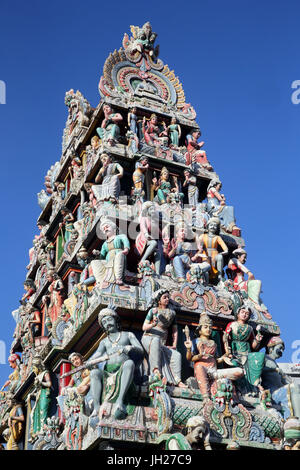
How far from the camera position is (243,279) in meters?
23.2

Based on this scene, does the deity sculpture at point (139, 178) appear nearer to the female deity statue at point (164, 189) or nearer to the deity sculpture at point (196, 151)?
the female deity statue at point (164, 189)

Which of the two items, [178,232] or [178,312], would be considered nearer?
[178,312]

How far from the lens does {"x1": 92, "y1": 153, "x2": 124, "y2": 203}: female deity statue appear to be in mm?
23188

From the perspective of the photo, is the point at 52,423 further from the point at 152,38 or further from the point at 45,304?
the point at 152,38

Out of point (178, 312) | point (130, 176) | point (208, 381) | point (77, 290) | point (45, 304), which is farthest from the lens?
point (45, 304)

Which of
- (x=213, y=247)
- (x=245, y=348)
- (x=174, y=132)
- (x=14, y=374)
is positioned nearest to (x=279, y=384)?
(x=245, y=348)

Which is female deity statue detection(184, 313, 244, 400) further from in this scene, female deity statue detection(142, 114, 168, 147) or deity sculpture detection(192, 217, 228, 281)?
female deity statue detection(142, 114, 168, 147)

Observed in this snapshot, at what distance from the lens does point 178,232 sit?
73.7 feet

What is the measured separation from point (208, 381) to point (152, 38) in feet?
57.4

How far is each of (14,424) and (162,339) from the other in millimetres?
10348

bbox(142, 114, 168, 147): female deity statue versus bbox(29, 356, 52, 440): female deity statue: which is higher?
bbox(142, 114, 168, 147): female deity statue

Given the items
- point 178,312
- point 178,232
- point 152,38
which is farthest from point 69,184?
point 178,312

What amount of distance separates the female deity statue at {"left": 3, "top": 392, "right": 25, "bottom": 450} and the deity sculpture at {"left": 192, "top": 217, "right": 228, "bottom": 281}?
31.7 ft

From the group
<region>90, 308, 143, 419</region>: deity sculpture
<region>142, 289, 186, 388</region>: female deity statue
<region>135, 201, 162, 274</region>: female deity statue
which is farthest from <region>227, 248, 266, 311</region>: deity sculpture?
<region>90, 308, 143, 419</region>: deity sculpture
